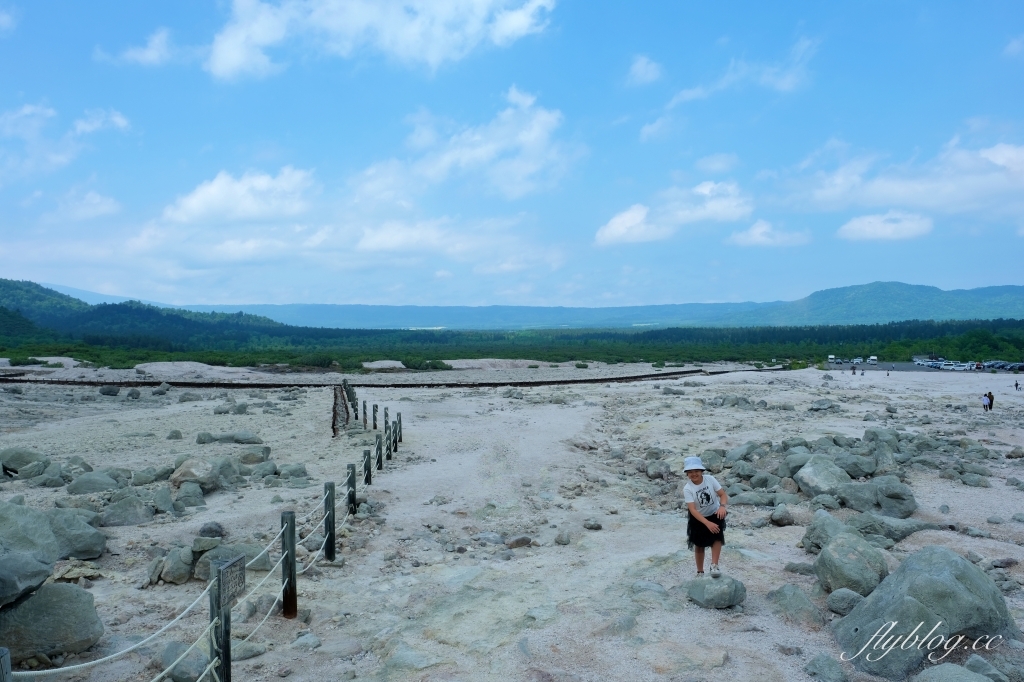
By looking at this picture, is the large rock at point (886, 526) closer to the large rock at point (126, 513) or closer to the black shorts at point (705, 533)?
the black shorts at point (705, 533)

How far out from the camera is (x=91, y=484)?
44.0 ft

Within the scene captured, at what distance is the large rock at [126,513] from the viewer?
1140 cm

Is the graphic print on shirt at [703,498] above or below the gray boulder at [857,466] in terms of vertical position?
above

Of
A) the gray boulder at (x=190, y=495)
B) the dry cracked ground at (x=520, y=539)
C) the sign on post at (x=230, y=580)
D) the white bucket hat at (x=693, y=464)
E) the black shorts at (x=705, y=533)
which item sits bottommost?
the dry cracked ground at (x=520, y=539)

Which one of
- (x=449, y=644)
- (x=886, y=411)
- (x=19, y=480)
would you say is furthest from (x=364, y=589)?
(x=886, y=411)

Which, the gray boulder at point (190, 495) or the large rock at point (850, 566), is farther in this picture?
the gray boulder at point (190, 495)

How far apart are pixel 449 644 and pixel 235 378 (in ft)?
157

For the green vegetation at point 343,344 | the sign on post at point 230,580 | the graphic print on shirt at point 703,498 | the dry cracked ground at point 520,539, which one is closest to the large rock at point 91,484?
the dry cracked ground at point 520,539

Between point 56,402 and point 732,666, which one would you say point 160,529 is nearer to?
point 732,666

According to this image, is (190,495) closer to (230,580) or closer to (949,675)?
(230,580)

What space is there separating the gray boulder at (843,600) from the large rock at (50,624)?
8067mm

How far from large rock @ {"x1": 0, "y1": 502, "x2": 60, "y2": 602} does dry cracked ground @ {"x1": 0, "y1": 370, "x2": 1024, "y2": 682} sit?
85cm

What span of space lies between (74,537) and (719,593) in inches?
351

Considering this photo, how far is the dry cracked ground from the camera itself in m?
7.01
